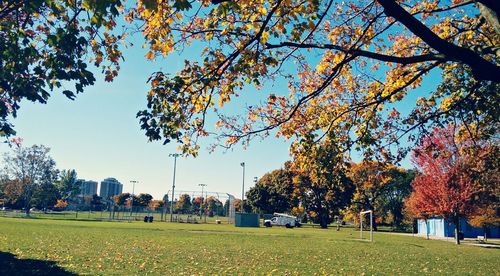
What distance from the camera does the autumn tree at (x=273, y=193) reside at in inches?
2817

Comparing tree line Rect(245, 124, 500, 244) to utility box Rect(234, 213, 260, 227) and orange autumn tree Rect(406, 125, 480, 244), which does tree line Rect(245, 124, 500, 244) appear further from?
utility box Rect(234, 213, 260, 227)

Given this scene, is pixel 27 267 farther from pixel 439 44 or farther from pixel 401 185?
pixel 401 185

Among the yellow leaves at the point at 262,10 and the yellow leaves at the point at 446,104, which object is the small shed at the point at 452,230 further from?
the yellow leaves at the point at 262,10

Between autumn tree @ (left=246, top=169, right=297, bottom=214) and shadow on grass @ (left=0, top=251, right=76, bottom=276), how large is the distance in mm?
61798

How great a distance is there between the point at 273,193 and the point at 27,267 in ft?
218

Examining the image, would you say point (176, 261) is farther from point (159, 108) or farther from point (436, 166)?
point (436, 166)

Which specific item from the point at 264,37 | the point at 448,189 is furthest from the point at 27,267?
the point at 448,189

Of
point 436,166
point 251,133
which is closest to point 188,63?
point 251,133

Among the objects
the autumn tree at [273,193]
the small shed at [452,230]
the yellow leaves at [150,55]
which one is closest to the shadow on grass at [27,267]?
the yellow leaves at [150,55]

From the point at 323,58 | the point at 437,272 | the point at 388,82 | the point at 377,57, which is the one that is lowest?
the point at 437,272

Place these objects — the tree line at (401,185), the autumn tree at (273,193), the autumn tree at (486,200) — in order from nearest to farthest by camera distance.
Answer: the tree line at (401,185) < the autumn tree at (486,200) < the autumn tree at (273,193)

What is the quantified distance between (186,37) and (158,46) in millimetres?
651

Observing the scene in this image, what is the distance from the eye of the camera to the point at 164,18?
21.8ft

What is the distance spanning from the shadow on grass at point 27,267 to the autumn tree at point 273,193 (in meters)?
61.8
